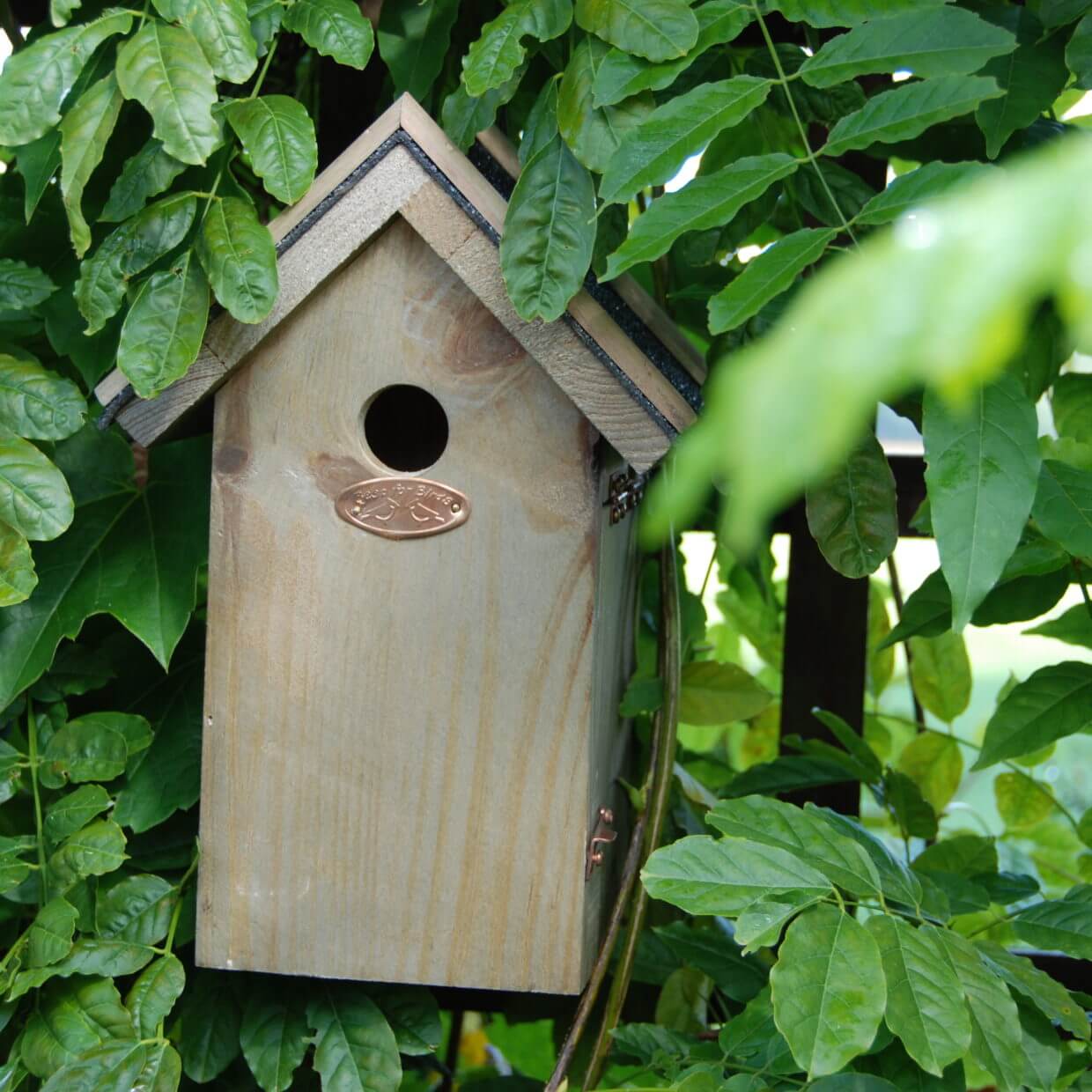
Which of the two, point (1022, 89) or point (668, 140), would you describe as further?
point (1022, 89)

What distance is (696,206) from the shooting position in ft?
2.39

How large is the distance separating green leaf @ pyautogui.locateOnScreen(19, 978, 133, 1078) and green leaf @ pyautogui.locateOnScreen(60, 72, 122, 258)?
0.54 meters

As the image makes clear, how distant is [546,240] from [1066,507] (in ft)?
1.22

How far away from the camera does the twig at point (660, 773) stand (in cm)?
101

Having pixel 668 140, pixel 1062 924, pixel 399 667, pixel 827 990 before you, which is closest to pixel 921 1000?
pixel 827 990

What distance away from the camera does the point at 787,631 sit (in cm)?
139

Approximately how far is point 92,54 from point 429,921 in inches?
26.6

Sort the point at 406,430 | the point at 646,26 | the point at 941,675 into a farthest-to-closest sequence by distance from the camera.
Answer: the point at 941,675 < the point at 406,430 < the point at 646,26

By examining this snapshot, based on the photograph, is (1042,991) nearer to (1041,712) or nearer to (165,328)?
(1041,712)

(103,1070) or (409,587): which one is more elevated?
(409,587)

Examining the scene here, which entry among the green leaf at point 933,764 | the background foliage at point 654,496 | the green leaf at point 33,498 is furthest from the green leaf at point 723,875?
the green leaf at point 933,764

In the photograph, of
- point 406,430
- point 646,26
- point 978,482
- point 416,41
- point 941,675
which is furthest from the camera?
point 941,675

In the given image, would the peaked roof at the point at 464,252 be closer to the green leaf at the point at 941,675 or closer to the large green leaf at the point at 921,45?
the large green leaf at the point at 921,45

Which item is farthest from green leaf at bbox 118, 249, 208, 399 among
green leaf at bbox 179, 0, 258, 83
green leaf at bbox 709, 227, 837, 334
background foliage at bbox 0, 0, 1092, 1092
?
green leaf at bbox 709, 227, 837, 334
